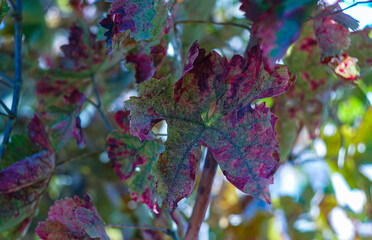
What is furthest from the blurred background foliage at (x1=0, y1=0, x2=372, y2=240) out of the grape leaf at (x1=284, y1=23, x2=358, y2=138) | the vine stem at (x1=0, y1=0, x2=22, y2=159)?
the vine stem at (x1=0, y1=0, x2=22, y2=159)

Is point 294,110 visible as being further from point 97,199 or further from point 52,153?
point 97,199

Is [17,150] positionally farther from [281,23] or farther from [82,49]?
[281,23]

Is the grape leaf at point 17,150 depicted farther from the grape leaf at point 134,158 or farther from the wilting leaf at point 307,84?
the wilting leaf at point 307,84

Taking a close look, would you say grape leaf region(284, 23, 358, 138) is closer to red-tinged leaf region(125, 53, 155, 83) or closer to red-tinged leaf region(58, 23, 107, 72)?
red-tinged leaf region(125, 53, 155, 83)

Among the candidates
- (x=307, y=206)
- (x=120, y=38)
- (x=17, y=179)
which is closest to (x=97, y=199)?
(x=307, y=206)

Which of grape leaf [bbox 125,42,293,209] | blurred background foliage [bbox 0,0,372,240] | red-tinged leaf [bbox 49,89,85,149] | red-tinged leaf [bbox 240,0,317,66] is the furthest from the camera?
blurred background foliage [bbox 0,0,372,240]

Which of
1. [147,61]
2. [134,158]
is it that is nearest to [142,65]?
[147,61]

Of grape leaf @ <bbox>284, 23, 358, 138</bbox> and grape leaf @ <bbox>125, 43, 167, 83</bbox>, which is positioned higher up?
grape leaf @ <bbox>125, 43, 167, 83</bbox>
